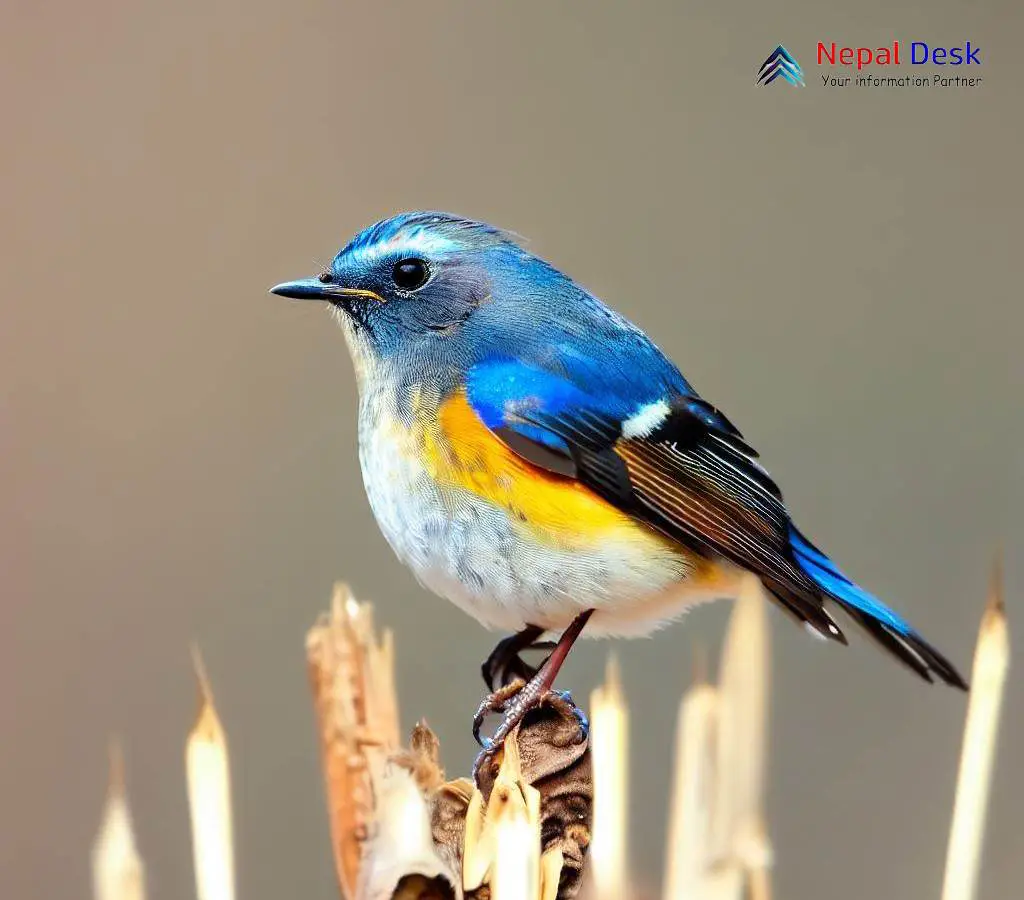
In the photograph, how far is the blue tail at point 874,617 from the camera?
1.52 meters

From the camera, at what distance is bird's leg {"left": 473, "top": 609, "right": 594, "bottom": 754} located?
1416 millimetres

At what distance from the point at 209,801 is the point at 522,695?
19.7 inches

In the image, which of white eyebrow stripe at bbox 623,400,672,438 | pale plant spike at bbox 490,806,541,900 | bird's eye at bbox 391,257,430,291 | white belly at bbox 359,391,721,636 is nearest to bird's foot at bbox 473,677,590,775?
white belly at bbox 359,391,721,636

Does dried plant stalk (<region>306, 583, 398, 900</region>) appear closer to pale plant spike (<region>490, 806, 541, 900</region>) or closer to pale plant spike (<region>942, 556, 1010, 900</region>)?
pale plant spike (<region>490, 806, 541, 900</region>)

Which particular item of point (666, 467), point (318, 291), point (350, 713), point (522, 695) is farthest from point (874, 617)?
point (318, 291)

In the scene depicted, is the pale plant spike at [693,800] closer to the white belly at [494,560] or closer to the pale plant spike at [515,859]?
the pale plant spike at [515,859]

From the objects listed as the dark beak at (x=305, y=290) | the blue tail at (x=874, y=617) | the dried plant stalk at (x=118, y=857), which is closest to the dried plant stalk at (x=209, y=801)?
the dried plant stalk at (x=118, y=857)

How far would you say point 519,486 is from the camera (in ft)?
4.95

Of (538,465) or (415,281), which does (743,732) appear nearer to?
(538,465)

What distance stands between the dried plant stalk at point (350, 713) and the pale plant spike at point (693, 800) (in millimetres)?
313

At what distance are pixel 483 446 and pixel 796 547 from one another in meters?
0.45

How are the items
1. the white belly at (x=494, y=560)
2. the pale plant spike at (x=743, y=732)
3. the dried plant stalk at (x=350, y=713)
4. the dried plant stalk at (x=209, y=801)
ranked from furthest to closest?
the white belly at (x=494, y=560) < the dried plant stalk at (x=350, y=713) < the dried plant stalk at (x=209, y=801) < the pale plant spike at (x=743, y=732)

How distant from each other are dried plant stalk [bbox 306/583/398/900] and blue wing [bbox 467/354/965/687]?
0.31m

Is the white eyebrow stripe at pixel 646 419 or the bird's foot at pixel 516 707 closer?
the bird's foot at pixel 516 707
